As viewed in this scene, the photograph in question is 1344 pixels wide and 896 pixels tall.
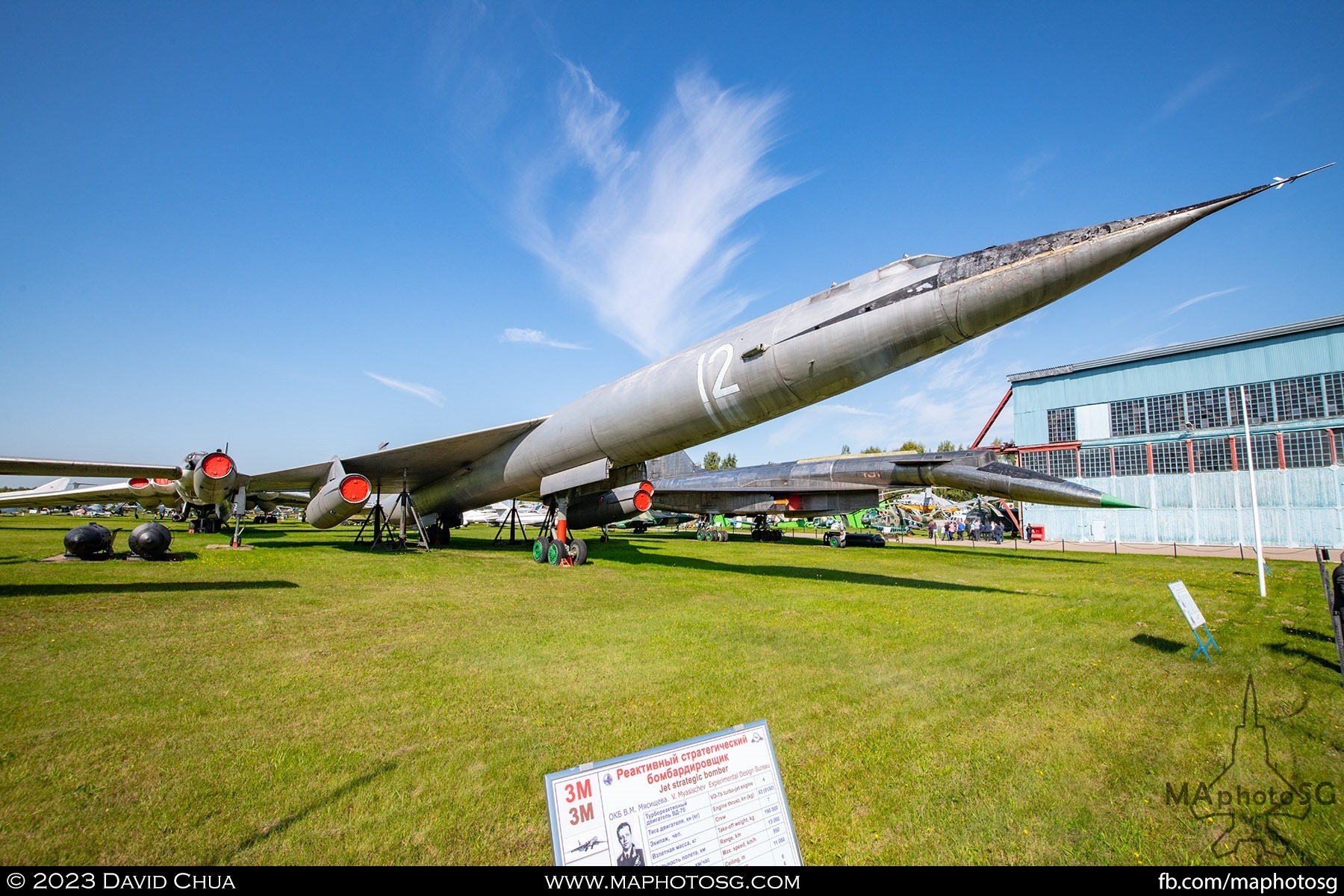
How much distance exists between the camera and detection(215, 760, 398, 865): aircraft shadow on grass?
260 cm

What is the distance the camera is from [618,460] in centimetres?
1212

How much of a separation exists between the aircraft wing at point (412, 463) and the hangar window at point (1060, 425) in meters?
34.6

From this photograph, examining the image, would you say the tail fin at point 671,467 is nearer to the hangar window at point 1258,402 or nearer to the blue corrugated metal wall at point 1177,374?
the blue corrugated metal wall at point 1177,374

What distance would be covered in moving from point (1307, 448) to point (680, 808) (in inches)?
1600

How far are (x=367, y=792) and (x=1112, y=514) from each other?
4083 centimetres

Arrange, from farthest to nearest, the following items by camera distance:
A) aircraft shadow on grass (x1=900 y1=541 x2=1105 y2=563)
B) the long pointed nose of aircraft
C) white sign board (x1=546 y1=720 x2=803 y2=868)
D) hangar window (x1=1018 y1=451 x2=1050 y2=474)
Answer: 1. hangar window (x1=1018 y1=451 x2=1050 y2=474)
2. aircraft shadow on grass (x1=900 y1=541 x2=1105 y2=563)
3. the long pointed nose of aircraft
4. white sign board (x1=546 y1=720 x2=803 y2=868)

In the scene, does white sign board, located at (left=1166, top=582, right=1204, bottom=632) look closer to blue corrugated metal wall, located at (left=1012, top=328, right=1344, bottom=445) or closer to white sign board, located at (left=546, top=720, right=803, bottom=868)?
white sign board, located at (left=546, top=720, right=803, bottom=868)

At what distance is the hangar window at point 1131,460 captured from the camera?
33062 mm

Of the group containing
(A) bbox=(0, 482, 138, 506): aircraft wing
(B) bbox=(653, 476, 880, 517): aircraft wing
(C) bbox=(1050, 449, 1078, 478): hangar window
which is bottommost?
(A) bbox=(0, 482, 138, 506): aircraft wing

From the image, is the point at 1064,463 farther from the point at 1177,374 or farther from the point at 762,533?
the point at 762,533

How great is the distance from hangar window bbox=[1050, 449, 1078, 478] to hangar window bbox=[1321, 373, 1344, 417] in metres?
10.3

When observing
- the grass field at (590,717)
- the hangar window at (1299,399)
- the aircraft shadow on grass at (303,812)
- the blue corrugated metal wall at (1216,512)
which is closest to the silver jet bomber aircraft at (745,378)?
the grass field at (590,717)

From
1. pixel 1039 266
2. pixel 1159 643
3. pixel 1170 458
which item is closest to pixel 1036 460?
pixel 1170 458

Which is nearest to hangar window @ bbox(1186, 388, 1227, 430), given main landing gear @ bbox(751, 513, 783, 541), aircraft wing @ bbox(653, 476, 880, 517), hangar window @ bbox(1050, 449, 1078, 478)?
hangar window @ bbox(1050, 449, 1078, 478)
